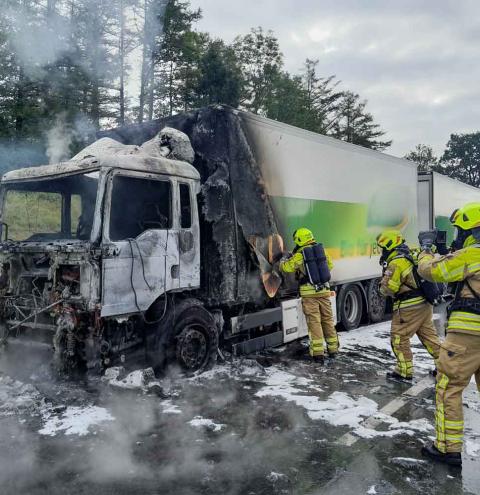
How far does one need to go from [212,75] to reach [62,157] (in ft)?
49.9

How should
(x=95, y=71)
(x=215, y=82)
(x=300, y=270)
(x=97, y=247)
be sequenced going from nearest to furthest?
1. (x=97, y=247)
2. (x=300, y=270)
3. (x=95, y=71)
4. (x=215, y=82)

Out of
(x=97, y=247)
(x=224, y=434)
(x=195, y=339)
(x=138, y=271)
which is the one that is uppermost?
(x=97, y=247)

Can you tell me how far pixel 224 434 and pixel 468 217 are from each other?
2.78 m

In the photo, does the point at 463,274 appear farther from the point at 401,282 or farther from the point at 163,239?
the point at 163,239

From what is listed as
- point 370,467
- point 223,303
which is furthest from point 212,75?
point 370,467

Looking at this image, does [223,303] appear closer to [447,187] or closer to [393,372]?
[393,372]

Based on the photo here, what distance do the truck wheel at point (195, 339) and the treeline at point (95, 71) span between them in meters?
3.24

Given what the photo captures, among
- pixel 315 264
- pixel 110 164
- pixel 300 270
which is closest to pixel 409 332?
pixel 315 264

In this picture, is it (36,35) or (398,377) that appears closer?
(398,377)

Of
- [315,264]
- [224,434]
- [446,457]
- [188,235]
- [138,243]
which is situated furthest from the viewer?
[315,264]

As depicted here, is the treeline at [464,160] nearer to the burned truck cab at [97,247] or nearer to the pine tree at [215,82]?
the pine tree at [215,82]

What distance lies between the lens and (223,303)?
6.19 m

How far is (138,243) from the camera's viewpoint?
5242 mm

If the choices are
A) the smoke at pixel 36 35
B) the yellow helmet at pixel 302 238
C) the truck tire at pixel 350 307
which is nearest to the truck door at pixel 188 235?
the yellow helmet at pixel 302 238
